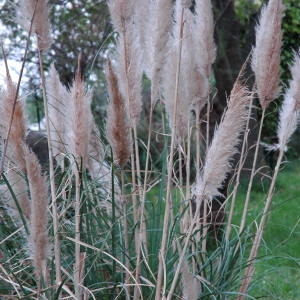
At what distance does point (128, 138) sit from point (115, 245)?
1.70 feet

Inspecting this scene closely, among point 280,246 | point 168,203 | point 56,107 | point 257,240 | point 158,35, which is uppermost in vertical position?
point 158,35

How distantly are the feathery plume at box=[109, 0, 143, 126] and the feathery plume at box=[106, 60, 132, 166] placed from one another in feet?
0.56

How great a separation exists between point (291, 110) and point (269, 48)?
0.29 metres

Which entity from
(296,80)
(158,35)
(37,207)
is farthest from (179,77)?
(37,207)

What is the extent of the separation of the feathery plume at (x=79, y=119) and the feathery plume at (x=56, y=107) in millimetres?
530

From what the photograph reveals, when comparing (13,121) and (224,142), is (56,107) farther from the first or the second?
(224,142)

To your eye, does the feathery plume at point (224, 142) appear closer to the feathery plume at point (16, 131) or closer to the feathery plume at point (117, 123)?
the feathery plume at point (117, 123)

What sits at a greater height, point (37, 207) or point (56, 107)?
point (56, 107)

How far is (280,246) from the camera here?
4.09 m

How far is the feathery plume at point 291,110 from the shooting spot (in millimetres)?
2846

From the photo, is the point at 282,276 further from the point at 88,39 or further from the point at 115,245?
the point at 88,39

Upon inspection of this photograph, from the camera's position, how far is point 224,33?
633 cm

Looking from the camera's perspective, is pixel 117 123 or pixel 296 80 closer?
pixel 117 123

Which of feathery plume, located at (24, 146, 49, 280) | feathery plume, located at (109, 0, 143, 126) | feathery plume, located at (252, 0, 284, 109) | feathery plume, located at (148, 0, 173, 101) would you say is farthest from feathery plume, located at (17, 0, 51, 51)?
feathery plume, located at (252, 0, 284, 109)
